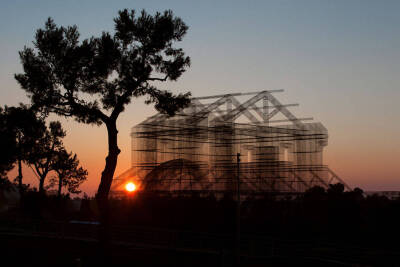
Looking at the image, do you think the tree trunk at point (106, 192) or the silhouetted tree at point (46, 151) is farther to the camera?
the silhouetted tree at point (46, 151)

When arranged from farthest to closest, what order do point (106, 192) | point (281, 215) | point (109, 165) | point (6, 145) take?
point (6, 145)
point (281, 215)
point (109, 165)
point (106, 192)

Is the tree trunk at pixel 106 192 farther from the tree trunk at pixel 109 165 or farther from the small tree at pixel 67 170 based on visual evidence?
the small tree at pixel 67 170

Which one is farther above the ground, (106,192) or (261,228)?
(106,192)

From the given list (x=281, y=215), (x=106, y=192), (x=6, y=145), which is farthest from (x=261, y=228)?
(x=6, y=145)

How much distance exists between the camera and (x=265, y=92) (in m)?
52.5

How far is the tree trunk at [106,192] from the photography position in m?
23.9

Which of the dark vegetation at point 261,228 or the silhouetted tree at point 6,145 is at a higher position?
the silhouetted tree at point 6,145

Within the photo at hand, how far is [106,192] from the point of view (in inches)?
955

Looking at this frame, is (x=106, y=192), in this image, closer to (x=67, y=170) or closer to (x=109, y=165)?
(x=109, y=165)

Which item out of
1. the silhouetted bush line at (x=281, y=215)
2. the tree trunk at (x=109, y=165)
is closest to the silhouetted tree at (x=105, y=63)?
the tree trunk at (x=109, y=165)

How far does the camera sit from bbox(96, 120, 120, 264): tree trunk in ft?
Answer: 78.3

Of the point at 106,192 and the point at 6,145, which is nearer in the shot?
the point at 106,192

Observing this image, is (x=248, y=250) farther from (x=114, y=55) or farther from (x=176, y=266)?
(x=114, y=55)

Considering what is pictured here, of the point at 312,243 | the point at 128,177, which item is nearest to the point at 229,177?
the point at 128,177
